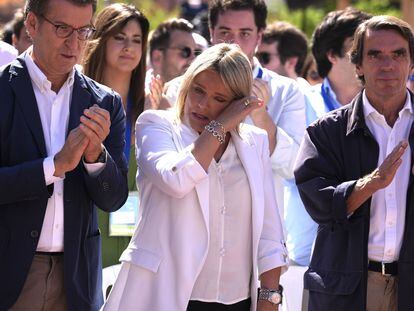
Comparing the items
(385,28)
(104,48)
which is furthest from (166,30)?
(385,28)

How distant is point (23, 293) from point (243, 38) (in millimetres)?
2878

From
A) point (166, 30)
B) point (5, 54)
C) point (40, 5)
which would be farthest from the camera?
point (166, 30)

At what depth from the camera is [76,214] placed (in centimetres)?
404

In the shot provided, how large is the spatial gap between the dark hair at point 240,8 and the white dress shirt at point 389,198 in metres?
2.03

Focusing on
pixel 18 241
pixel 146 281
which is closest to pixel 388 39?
pixel 146 281

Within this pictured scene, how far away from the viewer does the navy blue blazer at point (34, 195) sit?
3.89 meters

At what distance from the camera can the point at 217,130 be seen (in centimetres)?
414

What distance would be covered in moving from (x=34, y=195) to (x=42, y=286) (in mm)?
404

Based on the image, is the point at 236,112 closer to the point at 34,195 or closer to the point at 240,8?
the point at 34,195

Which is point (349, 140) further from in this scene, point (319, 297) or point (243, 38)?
point (243, 38)

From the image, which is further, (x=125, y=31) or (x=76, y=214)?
(x=125, y=31)

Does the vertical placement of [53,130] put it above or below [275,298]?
above

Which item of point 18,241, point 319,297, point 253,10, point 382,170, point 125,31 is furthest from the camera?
point 253,10

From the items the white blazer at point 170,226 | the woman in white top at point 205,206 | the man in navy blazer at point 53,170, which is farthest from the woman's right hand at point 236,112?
the man in navy blazer at point 53,170
